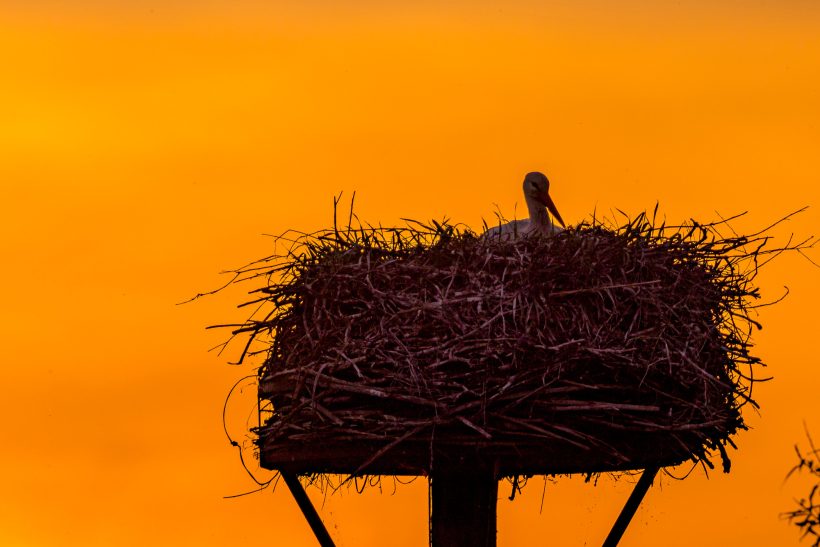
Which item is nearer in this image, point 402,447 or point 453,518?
point 402,447

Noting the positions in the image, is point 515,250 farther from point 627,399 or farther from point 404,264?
point 627,399

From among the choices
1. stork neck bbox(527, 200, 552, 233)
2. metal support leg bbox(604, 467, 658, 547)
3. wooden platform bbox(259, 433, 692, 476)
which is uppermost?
stork neck bbox(527, 200, 552, 233)

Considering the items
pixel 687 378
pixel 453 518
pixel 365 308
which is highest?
pixel 365 308

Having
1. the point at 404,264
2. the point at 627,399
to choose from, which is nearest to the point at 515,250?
the point at 404,264

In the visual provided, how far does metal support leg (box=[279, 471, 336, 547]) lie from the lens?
22.0 feet

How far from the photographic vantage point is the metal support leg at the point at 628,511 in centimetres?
684

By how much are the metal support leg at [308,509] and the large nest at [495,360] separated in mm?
113

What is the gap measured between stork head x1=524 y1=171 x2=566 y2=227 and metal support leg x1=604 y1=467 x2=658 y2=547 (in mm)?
2302

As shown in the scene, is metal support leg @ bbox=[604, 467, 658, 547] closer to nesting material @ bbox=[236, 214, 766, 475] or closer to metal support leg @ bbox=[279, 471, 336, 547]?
nesting material @ bbox=[236, 214, 766, 475]

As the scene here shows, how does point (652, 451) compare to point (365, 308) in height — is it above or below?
below

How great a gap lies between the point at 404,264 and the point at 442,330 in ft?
1.83

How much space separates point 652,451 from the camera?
6.32 metres

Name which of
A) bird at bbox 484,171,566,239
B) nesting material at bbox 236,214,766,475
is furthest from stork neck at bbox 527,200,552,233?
nesting material at bbox 236,214,766,475

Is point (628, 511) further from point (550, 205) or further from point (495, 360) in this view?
point (550, 205)
